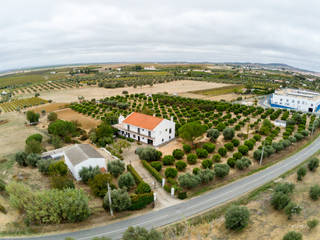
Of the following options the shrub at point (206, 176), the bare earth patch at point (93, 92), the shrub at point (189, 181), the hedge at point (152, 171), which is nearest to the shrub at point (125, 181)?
the hedge at point (152, 171)

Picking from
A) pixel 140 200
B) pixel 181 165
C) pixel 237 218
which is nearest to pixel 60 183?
pixel 140 200

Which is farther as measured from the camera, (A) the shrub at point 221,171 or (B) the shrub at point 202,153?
(B) the shrub at point 202,153

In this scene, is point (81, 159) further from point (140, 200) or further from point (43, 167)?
point (140, 200)

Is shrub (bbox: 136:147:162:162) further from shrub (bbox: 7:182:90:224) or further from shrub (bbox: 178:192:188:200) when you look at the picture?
shrub (bbox: 7:182:90:224)

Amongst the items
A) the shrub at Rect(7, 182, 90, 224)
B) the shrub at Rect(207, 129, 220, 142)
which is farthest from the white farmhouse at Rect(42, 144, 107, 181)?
the shrub at Rect(207, 129, 220, 142)

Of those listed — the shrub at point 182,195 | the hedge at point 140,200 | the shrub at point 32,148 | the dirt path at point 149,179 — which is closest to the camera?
the hedge at point 140,200

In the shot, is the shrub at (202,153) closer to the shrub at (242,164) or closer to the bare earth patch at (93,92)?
the shrub at (242,164)
